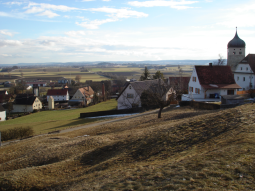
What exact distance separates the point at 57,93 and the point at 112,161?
85464 millimetres

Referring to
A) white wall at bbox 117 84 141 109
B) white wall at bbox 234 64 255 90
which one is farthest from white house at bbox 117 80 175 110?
white wall at bbox 234 64 255 90

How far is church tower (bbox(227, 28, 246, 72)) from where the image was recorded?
57.1 meters

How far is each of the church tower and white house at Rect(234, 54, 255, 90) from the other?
25.6 ft

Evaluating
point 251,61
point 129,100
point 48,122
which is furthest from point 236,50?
point 48,122

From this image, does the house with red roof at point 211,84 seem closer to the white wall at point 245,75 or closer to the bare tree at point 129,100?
the white wall at point 245,75

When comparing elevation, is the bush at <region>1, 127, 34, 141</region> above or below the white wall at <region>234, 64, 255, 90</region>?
Answer: below

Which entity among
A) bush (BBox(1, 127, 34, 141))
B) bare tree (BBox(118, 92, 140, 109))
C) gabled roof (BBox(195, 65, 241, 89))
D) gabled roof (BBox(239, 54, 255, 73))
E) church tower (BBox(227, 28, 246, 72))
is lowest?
bush (BBox(1, 127, 34, 141))

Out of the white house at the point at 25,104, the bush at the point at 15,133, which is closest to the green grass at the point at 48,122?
the bush at the point at 15,133

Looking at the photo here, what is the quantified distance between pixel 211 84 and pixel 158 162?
33.1 meters

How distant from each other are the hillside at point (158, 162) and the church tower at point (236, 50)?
49081 mm

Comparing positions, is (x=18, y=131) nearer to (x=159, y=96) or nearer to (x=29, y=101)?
(x=159, y=96)

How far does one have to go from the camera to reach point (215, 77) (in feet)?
133

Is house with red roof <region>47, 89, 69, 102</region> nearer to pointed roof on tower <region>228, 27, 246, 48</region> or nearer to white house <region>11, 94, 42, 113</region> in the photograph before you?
white house <region>11, 94, 42, 113</region>

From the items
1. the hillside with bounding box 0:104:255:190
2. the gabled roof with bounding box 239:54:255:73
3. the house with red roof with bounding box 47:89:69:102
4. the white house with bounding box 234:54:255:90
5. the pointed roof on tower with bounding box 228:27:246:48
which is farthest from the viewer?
the house with red roof with bounding box 47:89:69:102
